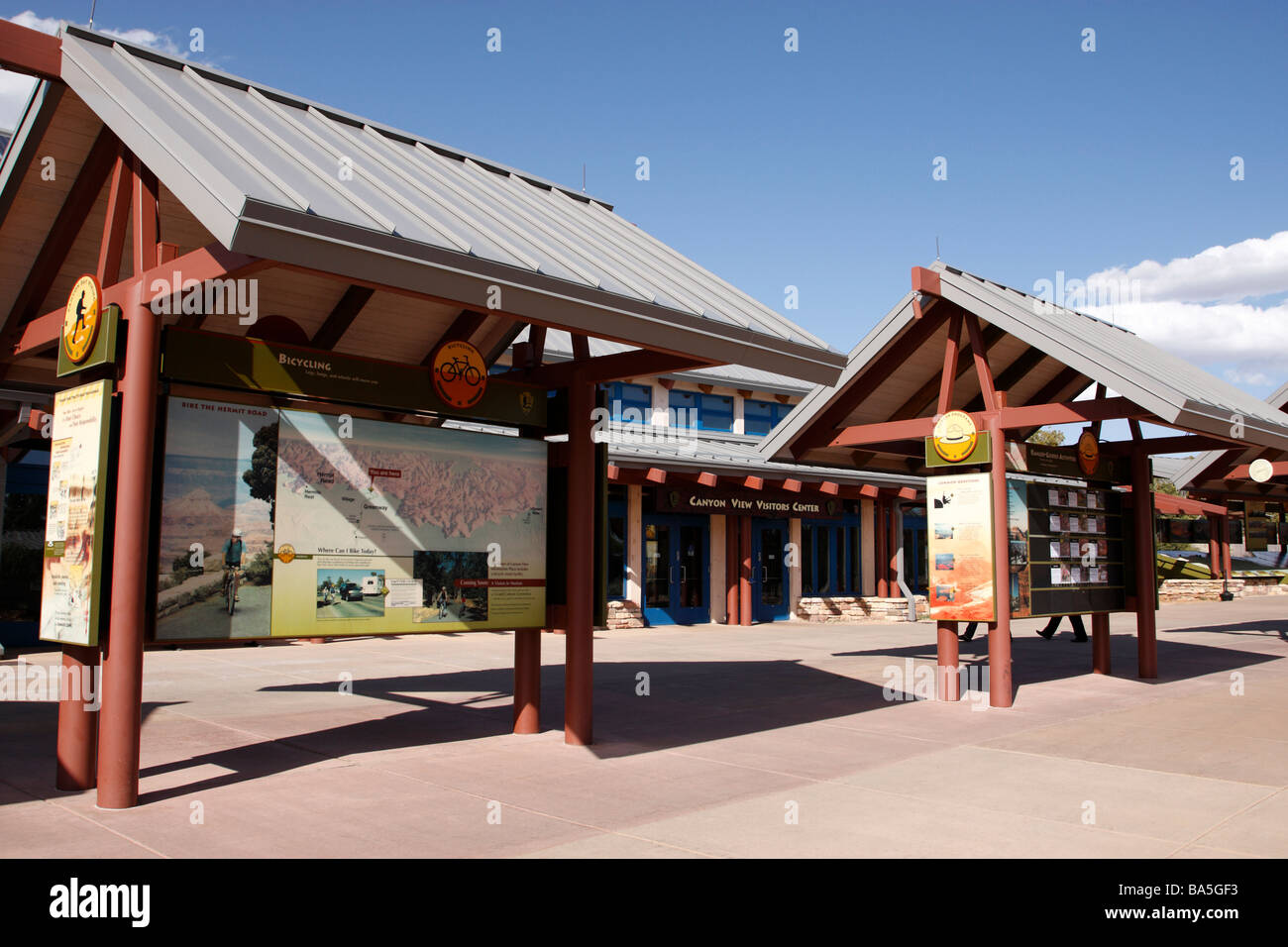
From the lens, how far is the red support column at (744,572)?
26.7 m

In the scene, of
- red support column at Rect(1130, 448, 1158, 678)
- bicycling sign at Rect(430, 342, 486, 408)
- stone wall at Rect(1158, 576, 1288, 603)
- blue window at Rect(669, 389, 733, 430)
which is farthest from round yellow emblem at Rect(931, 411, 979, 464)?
stone wall at Rect(1158, 576, 1288, 603)

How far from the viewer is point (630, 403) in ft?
96.0

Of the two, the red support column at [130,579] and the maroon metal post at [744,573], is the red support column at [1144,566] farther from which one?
the red support column at [130,579]

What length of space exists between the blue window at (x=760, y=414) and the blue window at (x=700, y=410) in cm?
65

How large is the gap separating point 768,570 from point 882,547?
4.44 m

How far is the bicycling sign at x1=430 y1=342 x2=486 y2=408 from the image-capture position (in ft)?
29.3

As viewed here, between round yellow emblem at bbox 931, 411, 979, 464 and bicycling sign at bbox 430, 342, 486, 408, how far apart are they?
20.3ft

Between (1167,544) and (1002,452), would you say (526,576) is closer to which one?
(1002,452)

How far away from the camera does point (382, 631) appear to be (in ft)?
27.9

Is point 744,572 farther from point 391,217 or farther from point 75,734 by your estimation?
point 391,217

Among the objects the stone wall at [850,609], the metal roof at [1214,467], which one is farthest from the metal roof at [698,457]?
the metal roof at [1214,467]

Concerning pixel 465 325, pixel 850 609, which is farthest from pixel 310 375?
pixel 850 609

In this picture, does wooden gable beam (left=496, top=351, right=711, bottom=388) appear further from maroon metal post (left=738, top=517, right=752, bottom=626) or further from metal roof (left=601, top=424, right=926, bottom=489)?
maroon metal post (left=738, top=517, right=752, bottom=626)
